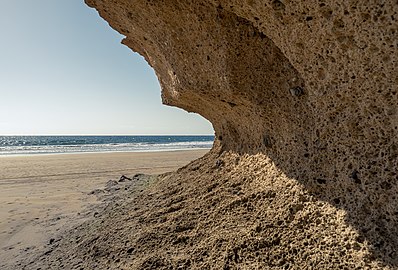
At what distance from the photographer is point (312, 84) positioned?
2135 mm

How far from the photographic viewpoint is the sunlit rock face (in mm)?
1692

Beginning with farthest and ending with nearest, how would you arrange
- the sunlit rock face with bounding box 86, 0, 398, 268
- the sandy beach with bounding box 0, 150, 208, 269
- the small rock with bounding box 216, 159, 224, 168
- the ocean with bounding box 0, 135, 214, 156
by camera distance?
1. the ocean with bounding box 0, 135, 214, 156
2. the sandy beach with bounding box 0, 150, 208, 269
3. the small rock with bounding box 216, 159, 224, 168
4. the sunlit rock face with bounding box 86, 0, 398, 268

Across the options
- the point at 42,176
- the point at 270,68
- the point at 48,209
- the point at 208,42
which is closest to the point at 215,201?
the point at 270,68

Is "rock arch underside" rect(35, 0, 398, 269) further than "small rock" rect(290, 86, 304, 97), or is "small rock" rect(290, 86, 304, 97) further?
"small rock" rect(290, 86, 304, 97)

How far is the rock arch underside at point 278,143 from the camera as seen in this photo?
172 centimetres

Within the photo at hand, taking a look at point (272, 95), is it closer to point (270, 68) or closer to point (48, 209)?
Result: point (270, 68)

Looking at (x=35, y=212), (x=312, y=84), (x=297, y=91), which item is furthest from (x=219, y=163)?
(x=35, y=212)

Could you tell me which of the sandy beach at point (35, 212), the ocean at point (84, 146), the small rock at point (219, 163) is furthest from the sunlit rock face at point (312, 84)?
the ocean at point (84, 146)

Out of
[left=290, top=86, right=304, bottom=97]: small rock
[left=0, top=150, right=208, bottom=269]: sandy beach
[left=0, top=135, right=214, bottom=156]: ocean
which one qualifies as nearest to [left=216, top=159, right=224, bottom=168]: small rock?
[left=290, top=86, right=304, bottom=97]: small rock

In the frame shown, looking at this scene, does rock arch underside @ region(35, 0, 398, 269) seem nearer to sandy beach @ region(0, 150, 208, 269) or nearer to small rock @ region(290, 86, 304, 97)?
small rock @ region(290, 86, 304, 97)

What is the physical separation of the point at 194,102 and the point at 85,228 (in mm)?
2310

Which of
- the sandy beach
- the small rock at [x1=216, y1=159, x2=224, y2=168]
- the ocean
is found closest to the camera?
the small rock at [x1=216, y1=159, x2=224, y2=168]

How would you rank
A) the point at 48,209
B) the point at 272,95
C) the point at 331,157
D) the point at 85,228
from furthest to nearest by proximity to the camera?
the point at 48,209 < the point at 85,228 < the point at 272,95 < the point at 331,157

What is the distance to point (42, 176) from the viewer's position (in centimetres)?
1111
